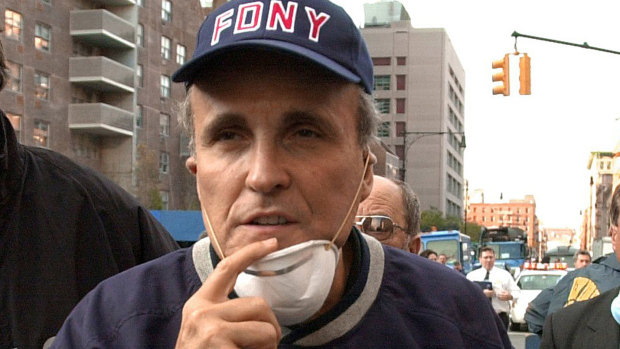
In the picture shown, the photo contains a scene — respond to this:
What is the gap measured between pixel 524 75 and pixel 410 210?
13.0m

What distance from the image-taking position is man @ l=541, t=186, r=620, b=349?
14.6 ft

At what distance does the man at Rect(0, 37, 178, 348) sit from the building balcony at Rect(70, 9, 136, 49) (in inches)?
1472

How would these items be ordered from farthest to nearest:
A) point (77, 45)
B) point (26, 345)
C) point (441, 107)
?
point (441, 107)
point (77, 45)
point (26, 345)

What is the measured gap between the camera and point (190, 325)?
5.38ft

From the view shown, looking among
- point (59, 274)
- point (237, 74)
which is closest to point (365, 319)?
point (237, 74)

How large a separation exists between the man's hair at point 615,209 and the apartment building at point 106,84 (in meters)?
30.9

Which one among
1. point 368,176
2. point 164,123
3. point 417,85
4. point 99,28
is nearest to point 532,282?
point 368,176

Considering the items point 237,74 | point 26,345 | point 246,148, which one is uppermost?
point 237,74

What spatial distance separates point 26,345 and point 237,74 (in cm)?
133

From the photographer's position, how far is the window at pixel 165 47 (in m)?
45.5

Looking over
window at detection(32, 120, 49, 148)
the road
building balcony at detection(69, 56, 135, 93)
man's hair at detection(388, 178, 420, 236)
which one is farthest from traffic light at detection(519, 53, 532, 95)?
building balcony at detection(69, 56, 135, 93)

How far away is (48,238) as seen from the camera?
291 centimetres

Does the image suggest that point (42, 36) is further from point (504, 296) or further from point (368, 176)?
point (368, 176)

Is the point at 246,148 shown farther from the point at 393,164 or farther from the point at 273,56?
the point at 393,164
